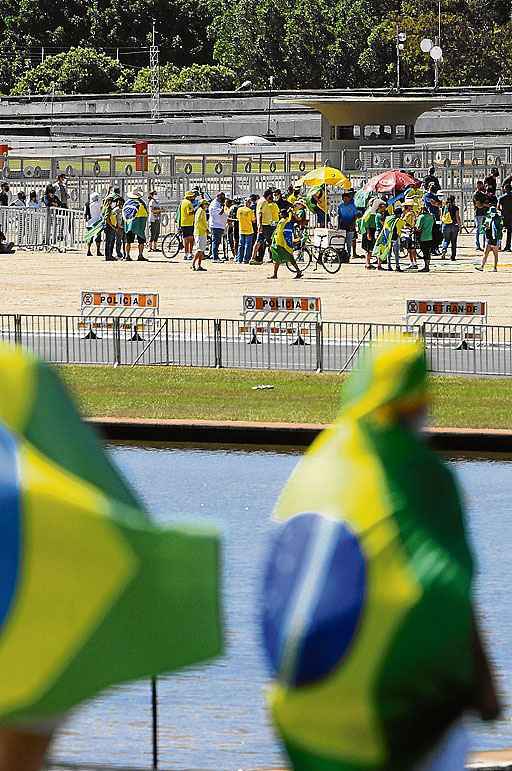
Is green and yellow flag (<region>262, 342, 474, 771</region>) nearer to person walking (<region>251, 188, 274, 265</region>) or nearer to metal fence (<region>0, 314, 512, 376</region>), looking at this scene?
metal fence (<region>0, 314, 512, 376</region>)

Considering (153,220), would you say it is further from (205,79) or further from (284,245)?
(205,79)

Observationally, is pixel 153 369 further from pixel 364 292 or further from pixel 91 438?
pixel 91 438

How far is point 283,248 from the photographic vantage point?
33875mm

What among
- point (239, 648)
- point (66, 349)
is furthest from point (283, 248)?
point (239, 648)

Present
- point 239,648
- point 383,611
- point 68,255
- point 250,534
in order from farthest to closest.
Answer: point 68,255, point 250,534, point 239,648, point 383,611

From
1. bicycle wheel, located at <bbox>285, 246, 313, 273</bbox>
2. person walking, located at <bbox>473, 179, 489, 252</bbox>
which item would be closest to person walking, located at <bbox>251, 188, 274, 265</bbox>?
bicycle wheel, located at <bbox>285, 246, 313, 273</bbox>

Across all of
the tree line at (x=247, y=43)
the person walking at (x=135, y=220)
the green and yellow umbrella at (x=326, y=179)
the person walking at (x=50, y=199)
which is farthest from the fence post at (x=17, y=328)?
the tree line at (x=247, y=43)

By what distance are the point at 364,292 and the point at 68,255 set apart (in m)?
11.2

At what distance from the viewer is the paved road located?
825 inches

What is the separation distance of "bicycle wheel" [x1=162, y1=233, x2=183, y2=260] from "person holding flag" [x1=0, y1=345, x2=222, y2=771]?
36.4 meters

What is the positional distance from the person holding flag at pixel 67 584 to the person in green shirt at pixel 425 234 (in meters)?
32.4

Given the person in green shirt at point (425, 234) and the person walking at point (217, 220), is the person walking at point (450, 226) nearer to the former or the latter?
the person in green shirt at point (425, 234)

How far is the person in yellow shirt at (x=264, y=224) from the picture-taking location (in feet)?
115

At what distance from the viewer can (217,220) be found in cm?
3778
